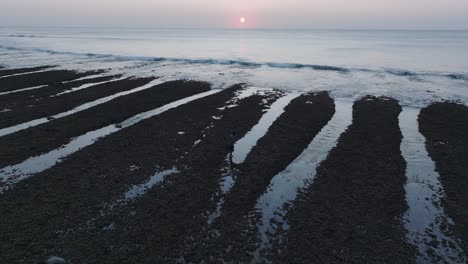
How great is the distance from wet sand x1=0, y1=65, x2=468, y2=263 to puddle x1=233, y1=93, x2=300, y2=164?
442 millimetres

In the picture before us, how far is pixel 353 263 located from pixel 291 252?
179cm

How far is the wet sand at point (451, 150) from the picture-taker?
12625 millimetres

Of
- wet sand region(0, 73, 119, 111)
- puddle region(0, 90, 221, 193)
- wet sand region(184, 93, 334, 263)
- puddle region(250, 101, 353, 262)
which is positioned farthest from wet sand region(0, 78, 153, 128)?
puddle region(250, 101, 353, 262)

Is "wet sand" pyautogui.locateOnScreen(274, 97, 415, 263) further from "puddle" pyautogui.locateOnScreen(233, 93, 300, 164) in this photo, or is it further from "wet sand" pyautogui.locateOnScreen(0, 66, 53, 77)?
"wet sand" pyautogui.locateOnScreen(0, 66, 53, 77)

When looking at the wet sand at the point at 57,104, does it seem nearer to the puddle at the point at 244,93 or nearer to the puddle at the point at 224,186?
the puddle at the point at 244,93

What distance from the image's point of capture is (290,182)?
1501 cm

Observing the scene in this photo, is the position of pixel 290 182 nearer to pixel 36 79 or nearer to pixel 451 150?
pixel 451 150

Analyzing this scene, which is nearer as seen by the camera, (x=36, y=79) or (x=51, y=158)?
(x=51, y=158)

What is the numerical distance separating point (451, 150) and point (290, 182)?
386 inches

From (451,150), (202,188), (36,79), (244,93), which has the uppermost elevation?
(451,150)

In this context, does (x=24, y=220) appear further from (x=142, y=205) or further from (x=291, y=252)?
(x=291, y=252)

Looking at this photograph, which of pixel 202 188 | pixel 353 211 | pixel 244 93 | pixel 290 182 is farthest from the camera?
pixel 244 93

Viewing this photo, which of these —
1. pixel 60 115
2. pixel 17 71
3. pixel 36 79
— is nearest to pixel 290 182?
pixel 60 115

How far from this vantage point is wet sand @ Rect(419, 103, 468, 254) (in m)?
12.6
